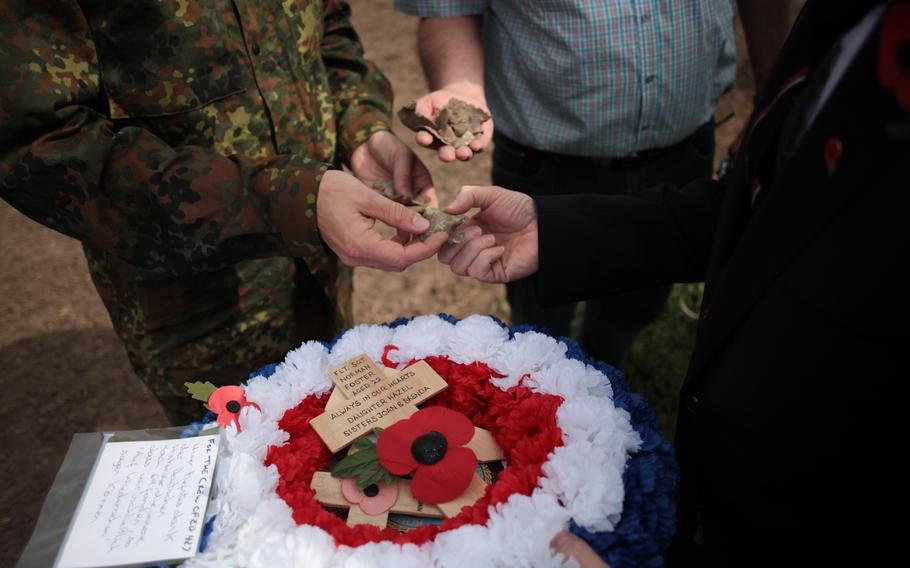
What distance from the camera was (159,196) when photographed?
1243 millimetres

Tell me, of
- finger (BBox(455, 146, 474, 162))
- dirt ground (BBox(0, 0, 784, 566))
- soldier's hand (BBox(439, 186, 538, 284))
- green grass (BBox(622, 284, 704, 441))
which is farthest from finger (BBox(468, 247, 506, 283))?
dirt ground (BBox(0, 0, 784, 566))

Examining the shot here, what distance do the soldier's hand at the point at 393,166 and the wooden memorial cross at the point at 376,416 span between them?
71 cm

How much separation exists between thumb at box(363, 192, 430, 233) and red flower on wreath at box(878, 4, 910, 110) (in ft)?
2.98

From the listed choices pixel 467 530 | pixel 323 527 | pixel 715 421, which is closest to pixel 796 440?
pixel 715 421

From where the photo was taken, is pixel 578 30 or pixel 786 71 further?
pixel 578 30

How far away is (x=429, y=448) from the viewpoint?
0.93 meters

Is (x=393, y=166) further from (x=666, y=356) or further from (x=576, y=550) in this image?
(x=666, y=356)

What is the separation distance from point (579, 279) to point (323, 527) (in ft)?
2.51

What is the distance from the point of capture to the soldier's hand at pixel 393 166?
171 cm

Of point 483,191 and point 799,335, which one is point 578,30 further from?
point 799,335

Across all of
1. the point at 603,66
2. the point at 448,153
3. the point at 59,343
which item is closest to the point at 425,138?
the point at 448,153

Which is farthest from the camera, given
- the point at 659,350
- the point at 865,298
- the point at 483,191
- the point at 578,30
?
the point at 659,350

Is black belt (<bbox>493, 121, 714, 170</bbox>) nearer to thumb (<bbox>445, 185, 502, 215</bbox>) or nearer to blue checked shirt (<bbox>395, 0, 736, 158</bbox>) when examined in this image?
blue checked shirt (<bbox>395, 0, 736, 158</bbox>)

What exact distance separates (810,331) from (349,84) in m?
1.54
